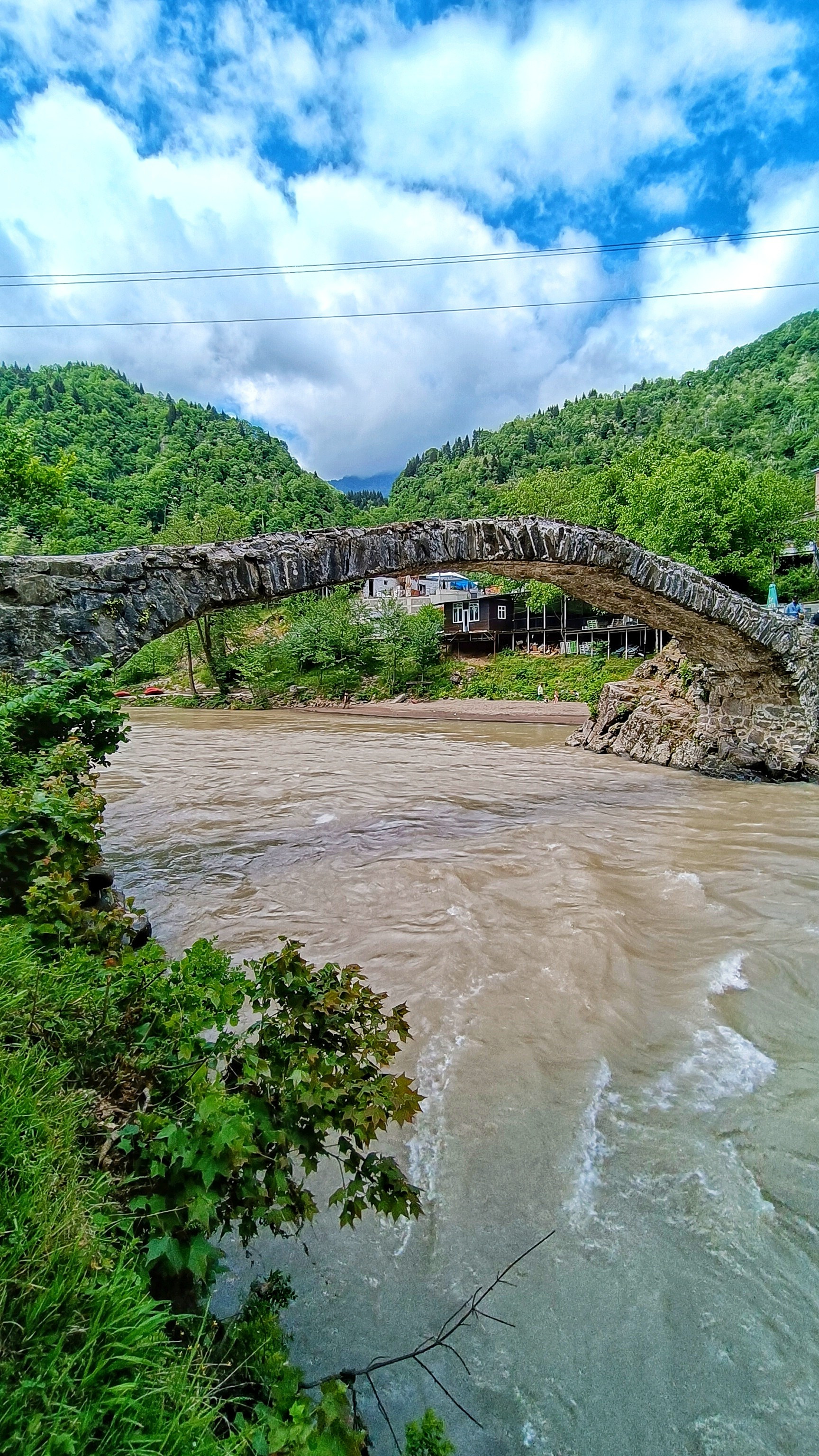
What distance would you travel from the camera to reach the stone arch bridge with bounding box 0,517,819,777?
21.5 ft

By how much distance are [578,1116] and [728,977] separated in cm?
219

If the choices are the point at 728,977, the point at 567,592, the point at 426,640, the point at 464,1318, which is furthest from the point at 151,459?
the point at 464,1318

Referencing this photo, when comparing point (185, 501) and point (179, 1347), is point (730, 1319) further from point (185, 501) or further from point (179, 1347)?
point (185, 501)

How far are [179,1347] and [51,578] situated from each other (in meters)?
6.90

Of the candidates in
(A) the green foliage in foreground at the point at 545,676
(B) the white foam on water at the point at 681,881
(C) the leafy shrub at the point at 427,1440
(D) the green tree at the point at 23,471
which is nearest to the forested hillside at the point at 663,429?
(A) the green foliage in foreground at the point at 545,676

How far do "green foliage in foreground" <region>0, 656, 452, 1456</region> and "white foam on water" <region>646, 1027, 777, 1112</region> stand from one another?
243 cm

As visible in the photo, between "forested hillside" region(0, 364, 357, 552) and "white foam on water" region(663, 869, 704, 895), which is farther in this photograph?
"forested hillside" region(0, 364, 357, 552)

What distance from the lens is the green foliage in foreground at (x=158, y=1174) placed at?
40.8 inches

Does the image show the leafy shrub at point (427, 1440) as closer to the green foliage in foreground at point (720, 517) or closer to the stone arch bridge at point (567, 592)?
the stone arch bridge at point (567, 592)

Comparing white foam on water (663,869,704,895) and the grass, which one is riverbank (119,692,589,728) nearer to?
white foam on water (663,869,704,895)

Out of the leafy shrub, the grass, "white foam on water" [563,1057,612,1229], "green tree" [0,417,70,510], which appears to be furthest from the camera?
"green tree" [0,417,70,510]

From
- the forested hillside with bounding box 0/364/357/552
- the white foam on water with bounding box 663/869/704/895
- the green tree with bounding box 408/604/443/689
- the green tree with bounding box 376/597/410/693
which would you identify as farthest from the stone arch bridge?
the forested hillside with bounding box 0/364/357/552

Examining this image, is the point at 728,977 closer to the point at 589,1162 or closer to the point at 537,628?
the point at 589,1162

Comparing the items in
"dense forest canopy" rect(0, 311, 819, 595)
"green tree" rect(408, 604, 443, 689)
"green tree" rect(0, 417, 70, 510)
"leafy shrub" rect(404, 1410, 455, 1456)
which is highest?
"dense forest canopy" rect(0, 311, 819, 595)
